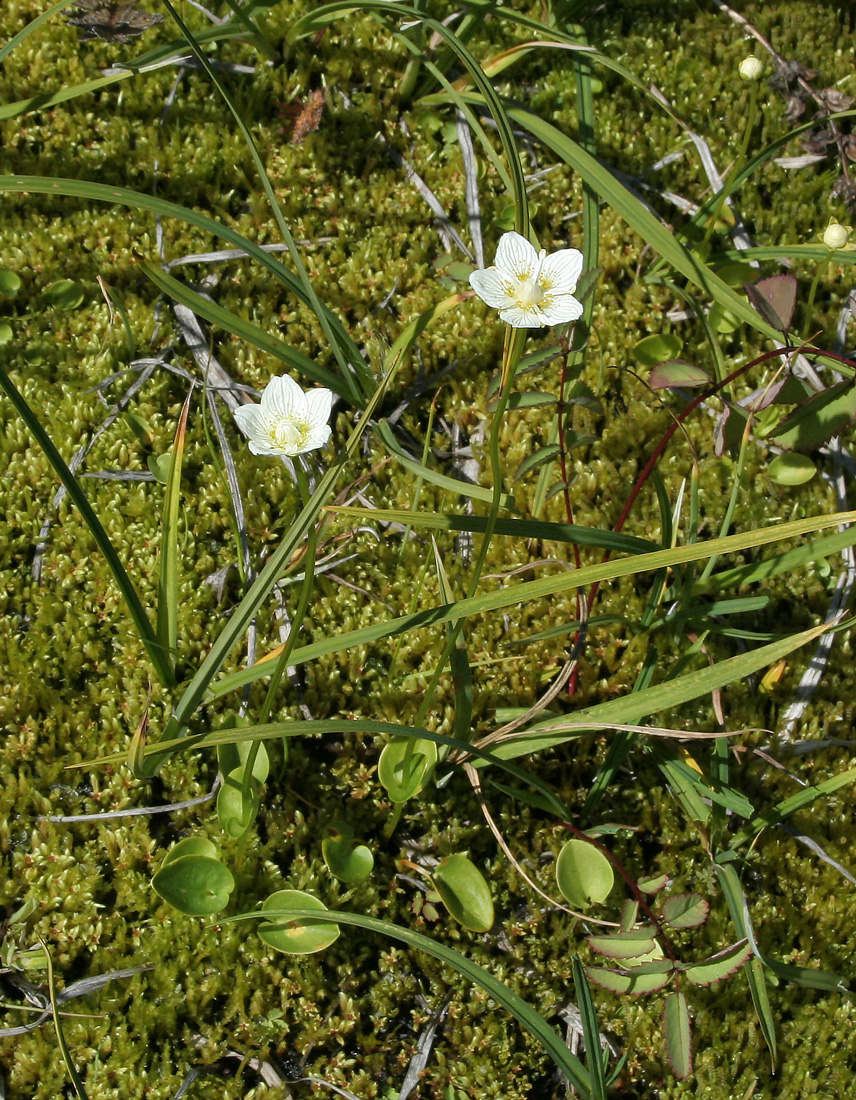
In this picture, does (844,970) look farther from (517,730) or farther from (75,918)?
(75,918)

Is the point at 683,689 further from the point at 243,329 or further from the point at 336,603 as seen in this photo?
the point at 243,329

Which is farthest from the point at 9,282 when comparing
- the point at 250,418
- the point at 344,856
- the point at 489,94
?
the point at 344,856

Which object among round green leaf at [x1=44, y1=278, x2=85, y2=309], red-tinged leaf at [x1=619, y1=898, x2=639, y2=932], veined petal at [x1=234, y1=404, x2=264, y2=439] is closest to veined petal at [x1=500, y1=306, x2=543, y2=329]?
veined petal at [x1=234, y1=404, x2=264, y2=439]

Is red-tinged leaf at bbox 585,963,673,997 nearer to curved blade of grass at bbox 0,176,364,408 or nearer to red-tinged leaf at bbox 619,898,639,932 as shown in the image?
red-tinged leaf at bbox 619,898,639,932

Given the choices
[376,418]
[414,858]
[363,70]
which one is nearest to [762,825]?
[414,858]

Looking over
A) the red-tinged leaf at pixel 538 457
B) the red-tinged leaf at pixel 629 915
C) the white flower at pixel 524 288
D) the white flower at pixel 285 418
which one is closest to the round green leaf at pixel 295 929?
the red-tinged leaf at pixel 629 915

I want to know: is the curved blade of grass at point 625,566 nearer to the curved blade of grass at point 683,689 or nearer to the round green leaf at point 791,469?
the curved blade of grass at point 683,689
